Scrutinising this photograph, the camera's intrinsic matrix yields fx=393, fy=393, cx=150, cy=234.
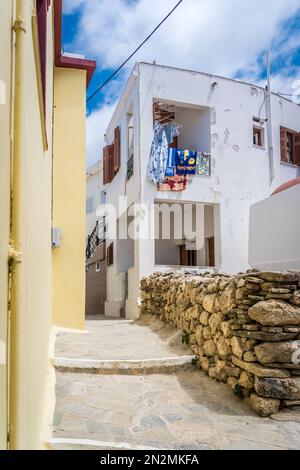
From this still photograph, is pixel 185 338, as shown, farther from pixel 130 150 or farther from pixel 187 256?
pixel 130 150

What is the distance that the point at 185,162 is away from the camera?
1275cm

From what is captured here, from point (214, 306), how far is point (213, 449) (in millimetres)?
2301

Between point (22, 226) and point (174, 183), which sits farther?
point (174, 183)

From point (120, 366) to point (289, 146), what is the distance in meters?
12.9

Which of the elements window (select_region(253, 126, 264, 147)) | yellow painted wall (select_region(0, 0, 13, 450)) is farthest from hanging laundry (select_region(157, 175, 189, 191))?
yellow painted wall (select_region(0, 0, 13, 450))

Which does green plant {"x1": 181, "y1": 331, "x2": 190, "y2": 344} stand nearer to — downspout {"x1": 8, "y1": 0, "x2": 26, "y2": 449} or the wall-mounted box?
the wall-mounted box

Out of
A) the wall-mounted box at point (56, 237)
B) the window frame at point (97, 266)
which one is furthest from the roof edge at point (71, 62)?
the window frame at point (97, 266)

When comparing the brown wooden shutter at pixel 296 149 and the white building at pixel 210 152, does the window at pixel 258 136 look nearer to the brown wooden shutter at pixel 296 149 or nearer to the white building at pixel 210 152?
the white building at pixel 210 152

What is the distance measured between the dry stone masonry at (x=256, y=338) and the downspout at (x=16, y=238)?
10.4 feet

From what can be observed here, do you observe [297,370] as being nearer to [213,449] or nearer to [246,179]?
[213,449]

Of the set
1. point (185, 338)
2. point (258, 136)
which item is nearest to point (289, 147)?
point (258, 136)

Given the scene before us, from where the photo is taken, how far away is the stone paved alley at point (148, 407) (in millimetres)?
3447

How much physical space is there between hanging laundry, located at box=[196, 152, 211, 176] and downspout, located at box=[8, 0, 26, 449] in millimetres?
11367
